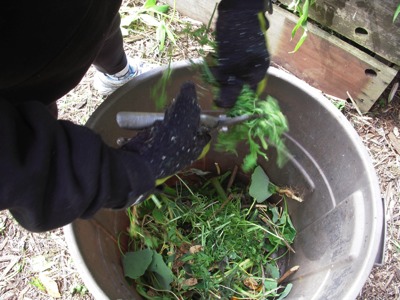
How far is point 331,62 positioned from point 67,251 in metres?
1.12

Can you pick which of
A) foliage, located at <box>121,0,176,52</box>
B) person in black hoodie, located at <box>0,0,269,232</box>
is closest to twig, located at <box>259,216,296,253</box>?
person in black hoodie, located at <box>0,0,269,232</box>

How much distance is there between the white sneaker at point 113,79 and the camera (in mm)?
1507

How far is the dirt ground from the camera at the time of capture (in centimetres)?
129

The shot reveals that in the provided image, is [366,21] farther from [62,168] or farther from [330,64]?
[62,168]

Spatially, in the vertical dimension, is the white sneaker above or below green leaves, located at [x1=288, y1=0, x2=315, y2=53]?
below

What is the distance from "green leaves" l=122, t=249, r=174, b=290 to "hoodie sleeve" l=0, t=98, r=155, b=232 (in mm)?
440

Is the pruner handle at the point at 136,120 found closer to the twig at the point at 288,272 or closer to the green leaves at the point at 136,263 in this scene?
the green leaves at the point at 136,263

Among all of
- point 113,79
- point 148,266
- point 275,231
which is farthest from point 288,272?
point 113,79

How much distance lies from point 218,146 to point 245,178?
21cm

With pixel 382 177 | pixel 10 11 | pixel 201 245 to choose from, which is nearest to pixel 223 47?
pixel 10 11

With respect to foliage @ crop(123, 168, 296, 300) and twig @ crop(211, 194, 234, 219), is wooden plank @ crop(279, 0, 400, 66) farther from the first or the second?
twig @ crop(211, 194, 234, 219)

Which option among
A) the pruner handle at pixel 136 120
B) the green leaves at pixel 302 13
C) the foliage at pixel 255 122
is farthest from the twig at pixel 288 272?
the green leaves at pixel 302 13

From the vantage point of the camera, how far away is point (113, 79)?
1.51 m

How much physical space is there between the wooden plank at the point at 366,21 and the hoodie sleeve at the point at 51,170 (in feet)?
3.15
